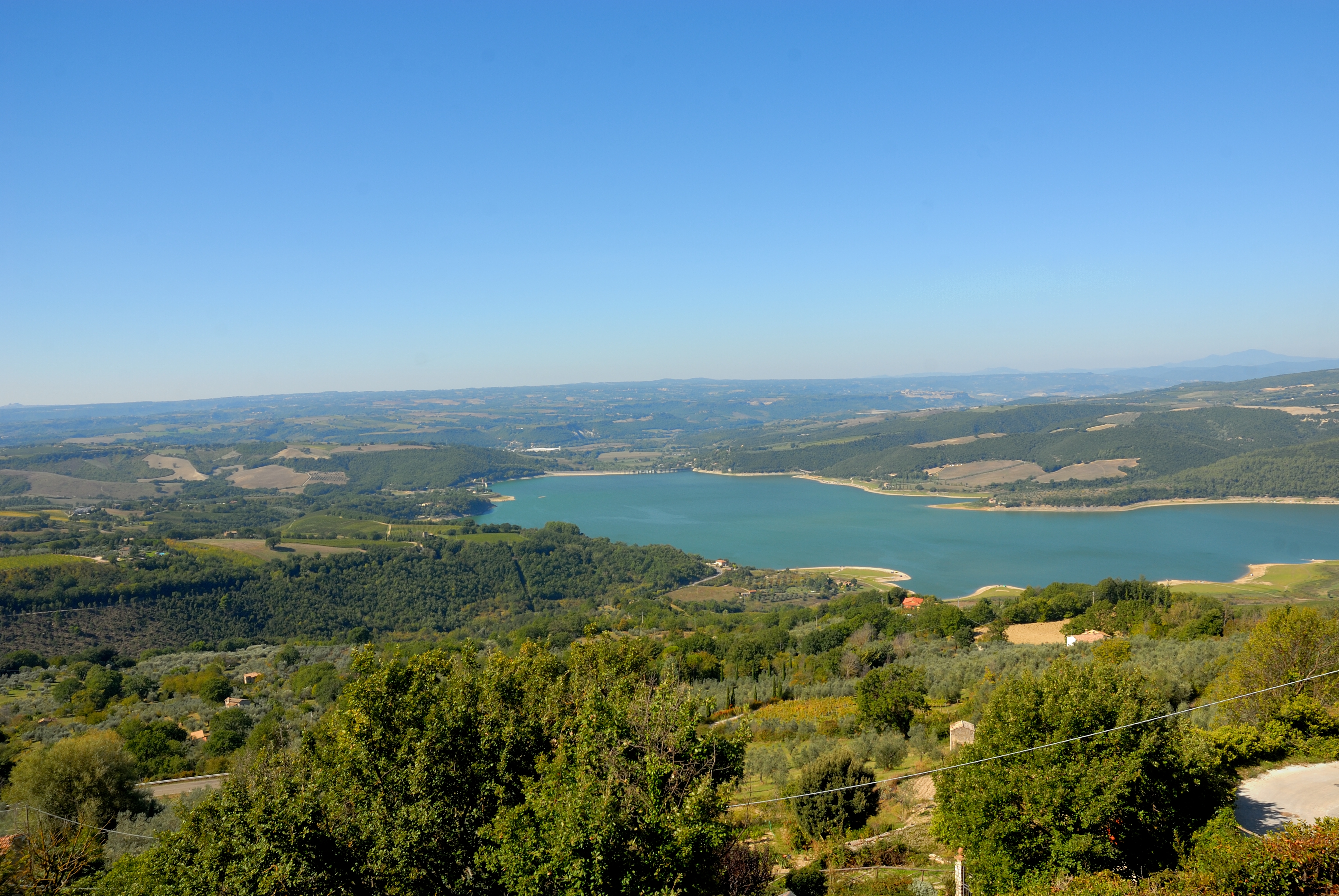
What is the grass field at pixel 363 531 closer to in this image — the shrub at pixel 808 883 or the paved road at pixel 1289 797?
the shrub at pixel 808 883

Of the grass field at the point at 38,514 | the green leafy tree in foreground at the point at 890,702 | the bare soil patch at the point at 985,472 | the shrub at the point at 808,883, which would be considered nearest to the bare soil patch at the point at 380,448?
the grass field at the point at 38,514

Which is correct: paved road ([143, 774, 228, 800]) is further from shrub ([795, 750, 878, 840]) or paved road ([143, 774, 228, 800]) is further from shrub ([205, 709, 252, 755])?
shrub ([795, 750, 878, 840])

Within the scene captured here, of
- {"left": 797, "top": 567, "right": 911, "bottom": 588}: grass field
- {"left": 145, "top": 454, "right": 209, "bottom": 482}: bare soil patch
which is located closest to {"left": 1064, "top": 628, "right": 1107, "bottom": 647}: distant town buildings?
{"left": 797, "top": 567, "right": 911, "bottom": 588}: grass field

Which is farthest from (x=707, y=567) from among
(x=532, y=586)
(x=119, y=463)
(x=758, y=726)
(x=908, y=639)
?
(x=119, y=463)

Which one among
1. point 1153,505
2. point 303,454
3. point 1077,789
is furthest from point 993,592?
point 303,454

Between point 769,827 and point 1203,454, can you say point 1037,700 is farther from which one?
point 1203,454

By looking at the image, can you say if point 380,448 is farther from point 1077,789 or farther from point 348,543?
point 1077,789

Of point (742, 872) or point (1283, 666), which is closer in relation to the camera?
point (742, 872)
